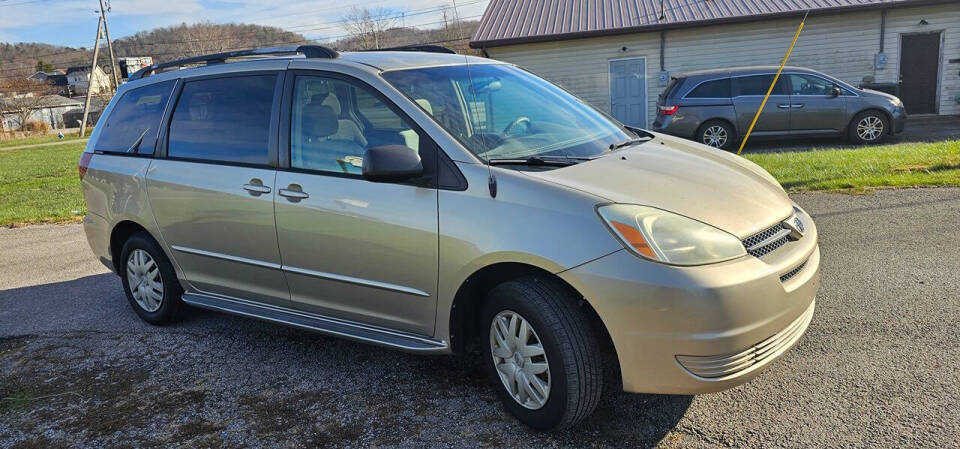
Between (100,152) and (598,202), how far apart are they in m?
4.02

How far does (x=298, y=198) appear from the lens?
369 cm

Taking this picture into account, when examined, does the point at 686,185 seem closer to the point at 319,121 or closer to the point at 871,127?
the point at 319,121

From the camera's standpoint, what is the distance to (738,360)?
2770mm

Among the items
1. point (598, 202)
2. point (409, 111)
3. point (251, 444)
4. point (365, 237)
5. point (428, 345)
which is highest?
point (409, 111)

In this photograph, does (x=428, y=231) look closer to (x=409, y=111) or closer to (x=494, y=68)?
(x=409, y=111)

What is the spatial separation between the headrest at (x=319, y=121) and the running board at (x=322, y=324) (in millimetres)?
1049

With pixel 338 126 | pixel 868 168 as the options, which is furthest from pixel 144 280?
pixel 868 168

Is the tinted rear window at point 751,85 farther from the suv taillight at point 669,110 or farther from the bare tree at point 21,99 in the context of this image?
the bare tree at point 21,99

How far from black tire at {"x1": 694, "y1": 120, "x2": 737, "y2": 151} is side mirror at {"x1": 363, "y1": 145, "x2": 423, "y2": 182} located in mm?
11176

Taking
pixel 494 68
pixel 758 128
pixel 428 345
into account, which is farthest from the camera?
pixel 758 128

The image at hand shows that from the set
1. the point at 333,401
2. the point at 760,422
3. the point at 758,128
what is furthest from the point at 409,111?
the point at 758,128

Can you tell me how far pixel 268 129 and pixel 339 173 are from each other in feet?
2.13

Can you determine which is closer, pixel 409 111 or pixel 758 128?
pixel 409 111

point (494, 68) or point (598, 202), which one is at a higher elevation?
point (494, 68)
